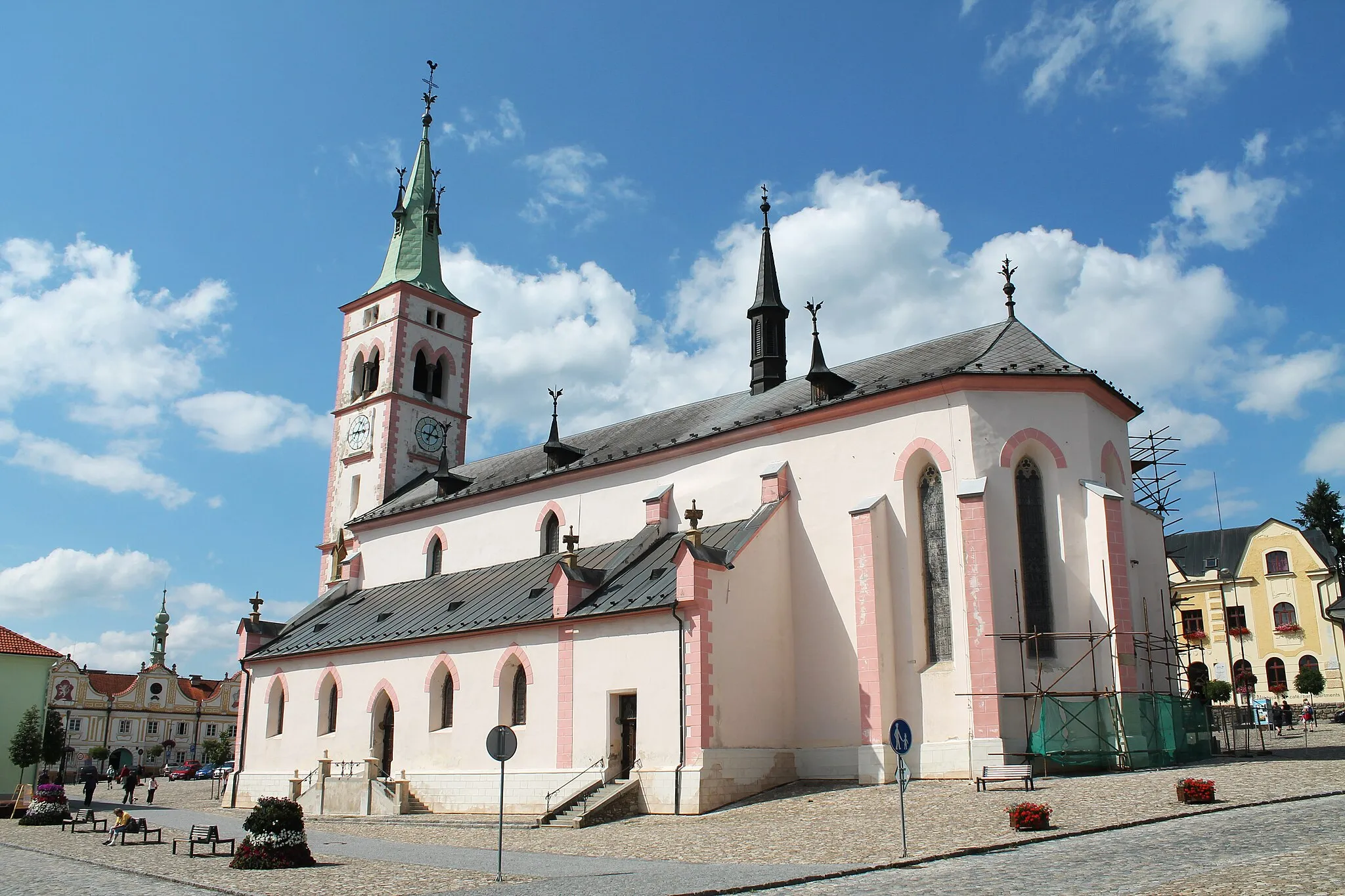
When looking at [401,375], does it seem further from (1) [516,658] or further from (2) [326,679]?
(1) [516,658]

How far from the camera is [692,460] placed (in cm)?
3044

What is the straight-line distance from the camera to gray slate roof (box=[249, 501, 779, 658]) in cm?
2638

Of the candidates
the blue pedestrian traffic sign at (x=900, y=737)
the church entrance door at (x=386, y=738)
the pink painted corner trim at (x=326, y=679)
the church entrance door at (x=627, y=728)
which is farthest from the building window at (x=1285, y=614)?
the blue pedestrian traffic sign at (x=900, y=737)

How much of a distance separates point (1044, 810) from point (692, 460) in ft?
53.6

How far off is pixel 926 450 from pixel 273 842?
1637 cm

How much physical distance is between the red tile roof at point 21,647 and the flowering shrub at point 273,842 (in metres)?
31.2

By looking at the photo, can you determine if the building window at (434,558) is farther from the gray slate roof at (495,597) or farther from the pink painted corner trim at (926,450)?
the pink painted corner trim at (926,450)

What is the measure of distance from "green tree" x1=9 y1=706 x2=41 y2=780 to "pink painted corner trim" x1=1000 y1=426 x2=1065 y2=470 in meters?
37.6

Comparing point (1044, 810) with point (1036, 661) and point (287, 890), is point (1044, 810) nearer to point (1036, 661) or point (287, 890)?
point (1036, 661)

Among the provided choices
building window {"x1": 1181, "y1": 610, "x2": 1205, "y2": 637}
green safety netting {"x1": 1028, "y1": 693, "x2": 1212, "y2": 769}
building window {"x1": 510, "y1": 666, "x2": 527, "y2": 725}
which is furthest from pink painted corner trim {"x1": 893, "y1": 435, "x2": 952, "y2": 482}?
building window {"x1": 1181, "y1": 610, "x2": 1205, "y2": 637}

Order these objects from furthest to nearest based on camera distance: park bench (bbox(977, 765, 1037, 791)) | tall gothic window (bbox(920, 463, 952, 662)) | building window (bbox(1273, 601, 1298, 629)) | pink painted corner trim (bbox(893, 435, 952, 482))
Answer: building window (bbox(1273, 601, 1298, 629)) < pink painted corner trim (bbox(893, 435, 952, 482)) < tall gothic window (bbox(920, 463, 952, 662)) < park bench (bbox(977, 765, 1037, 791))

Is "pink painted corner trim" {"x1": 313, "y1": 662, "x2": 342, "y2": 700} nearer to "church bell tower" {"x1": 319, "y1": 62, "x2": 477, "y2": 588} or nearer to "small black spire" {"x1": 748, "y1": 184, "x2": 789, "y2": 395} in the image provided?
"church bell tower" {"x1": 319, "y1": 62, "x2": 477, "y2": 588}

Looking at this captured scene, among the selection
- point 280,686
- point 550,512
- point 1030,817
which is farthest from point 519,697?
point 1030,817

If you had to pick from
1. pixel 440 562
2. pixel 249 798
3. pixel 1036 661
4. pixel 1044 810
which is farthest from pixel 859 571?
pixel 249 798
